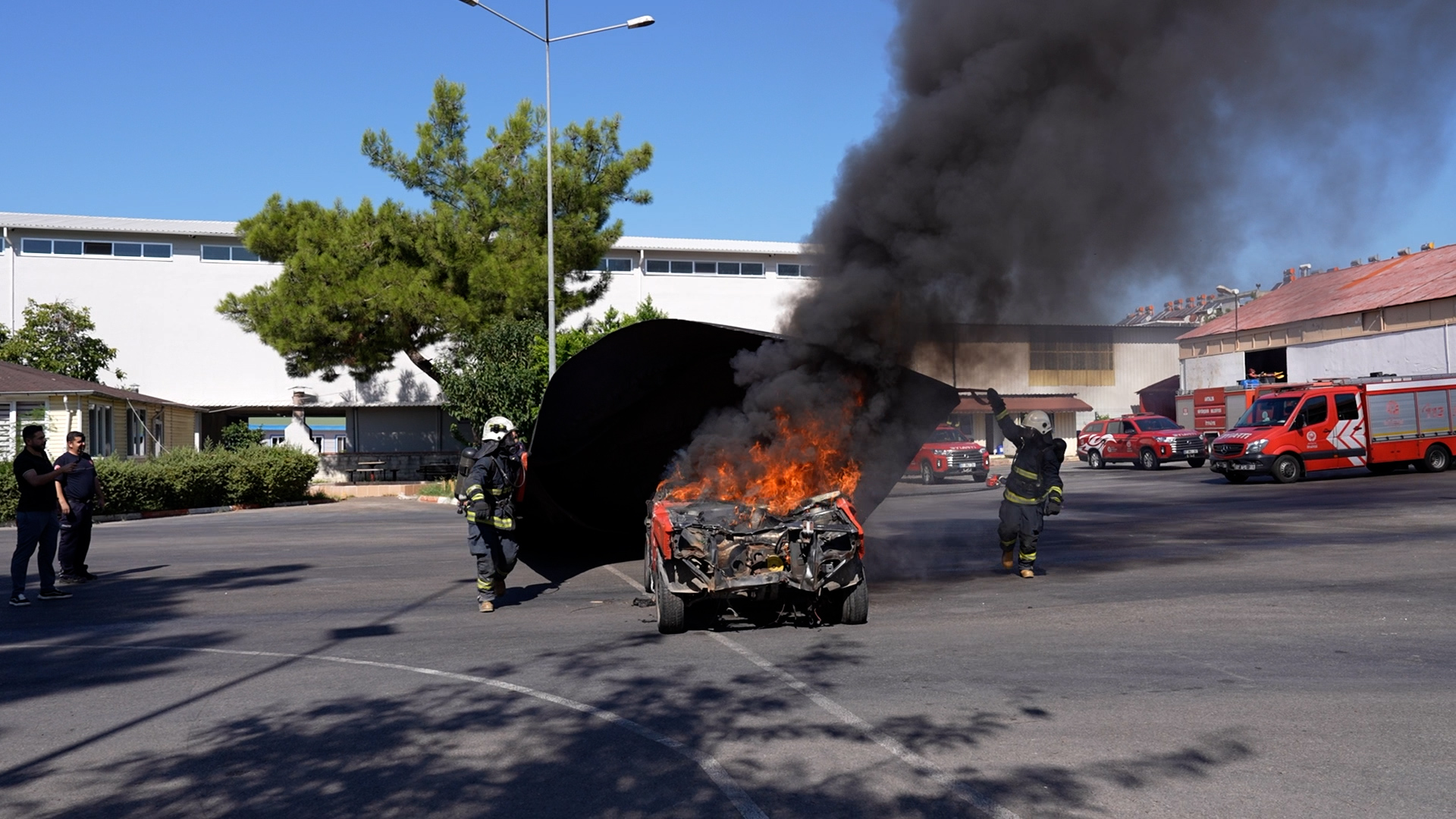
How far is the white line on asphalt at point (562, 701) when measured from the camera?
176 inches

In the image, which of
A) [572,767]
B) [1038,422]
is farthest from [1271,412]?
[572,767]

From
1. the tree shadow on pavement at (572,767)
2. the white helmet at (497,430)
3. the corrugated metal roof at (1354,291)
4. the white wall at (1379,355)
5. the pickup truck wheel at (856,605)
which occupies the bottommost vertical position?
the tree shadow on pavement at (572,767)

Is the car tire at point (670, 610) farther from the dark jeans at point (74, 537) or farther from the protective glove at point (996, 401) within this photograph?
the dark jeans at point (74, 537)

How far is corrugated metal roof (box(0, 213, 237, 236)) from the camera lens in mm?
39500

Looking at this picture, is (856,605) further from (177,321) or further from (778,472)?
(177,321)

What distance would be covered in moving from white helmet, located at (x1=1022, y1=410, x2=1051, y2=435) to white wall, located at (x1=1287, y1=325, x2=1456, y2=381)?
28181 millimetres

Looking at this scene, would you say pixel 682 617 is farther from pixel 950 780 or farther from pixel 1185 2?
pixel 1185 2

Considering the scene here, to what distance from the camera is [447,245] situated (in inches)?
1185

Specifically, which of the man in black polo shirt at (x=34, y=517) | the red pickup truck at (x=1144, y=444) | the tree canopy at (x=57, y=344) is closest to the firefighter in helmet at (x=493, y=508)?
the man in black polo shirt at (x=34, y=517)

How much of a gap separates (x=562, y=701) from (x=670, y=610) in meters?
2.08

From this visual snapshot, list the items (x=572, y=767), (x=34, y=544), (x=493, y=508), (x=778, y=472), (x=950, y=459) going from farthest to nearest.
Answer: (x=950, y=459) → (x=34, y=544) → (x=493, y=508) → (x=778, y=472) → (x=572, y=767)

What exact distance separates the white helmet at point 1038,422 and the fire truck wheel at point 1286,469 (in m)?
14.5

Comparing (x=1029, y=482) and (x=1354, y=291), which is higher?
(x=1354, y=291)

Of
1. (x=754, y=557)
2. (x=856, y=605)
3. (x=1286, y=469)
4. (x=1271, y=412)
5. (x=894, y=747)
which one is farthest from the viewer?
(x=1271, y=412)
